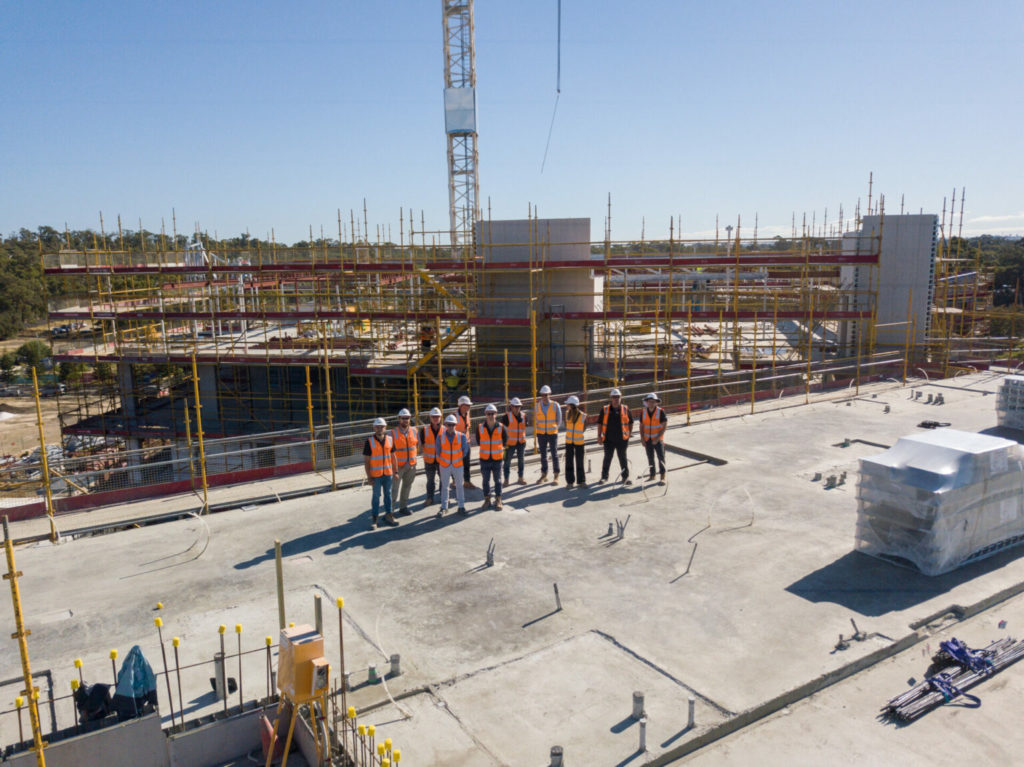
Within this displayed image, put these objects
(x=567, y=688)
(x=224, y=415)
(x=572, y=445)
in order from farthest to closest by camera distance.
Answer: (x=224, y=415) → (x=572, y=445) → (x=567, y=688)

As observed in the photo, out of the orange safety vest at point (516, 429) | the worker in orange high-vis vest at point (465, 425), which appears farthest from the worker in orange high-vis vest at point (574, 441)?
the worker in orange high-vis vest at point (465, 425)

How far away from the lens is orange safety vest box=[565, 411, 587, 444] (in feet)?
35.1

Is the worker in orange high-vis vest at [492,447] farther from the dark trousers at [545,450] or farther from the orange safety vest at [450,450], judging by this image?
the dark trousers at [545,450]

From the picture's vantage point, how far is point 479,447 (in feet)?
35.2

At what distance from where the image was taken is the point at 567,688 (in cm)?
600

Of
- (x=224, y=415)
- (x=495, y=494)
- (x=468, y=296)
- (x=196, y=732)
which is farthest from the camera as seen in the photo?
(x=224, y=415)

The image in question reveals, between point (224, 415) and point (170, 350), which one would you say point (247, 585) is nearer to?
point (224, 415)

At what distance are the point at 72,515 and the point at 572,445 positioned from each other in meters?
7.14

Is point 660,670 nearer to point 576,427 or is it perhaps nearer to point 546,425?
point 576,427

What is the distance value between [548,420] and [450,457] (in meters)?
1.90

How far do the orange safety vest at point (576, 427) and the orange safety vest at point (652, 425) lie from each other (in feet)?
3.04

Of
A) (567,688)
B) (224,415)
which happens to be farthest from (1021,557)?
(224,415)

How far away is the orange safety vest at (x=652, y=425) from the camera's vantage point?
11.0 metres

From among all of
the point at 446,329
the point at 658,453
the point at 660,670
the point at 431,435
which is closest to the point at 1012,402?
the point at 658,453
